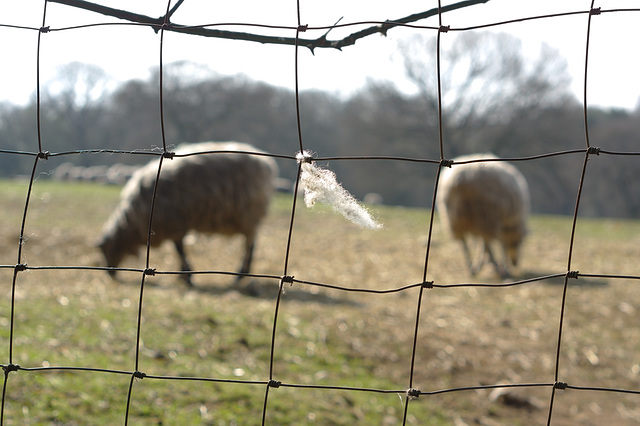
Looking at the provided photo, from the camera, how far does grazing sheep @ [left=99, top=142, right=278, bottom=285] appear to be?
6562mm

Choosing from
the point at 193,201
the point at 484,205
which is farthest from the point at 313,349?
the point at 484,205

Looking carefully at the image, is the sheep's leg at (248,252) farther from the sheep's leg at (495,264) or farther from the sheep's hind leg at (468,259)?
the sheep's leg at (495,264)

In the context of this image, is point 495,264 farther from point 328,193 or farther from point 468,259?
point 328,193

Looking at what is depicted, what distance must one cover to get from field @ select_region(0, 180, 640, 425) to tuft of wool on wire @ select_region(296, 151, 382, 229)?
10cm

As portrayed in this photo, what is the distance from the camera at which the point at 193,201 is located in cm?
660

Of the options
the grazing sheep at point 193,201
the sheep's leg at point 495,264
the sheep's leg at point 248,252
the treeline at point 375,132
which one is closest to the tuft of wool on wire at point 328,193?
the grazing sheep at point 193,201

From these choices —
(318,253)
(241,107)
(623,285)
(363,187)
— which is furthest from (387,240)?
(241,107)

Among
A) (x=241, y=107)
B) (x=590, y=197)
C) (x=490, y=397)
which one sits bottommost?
(x=490, y=397)

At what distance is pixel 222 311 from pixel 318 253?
5.19 metres

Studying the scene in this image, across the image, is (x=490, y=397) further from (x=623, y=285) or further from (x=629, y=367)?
(x=623, y=285)

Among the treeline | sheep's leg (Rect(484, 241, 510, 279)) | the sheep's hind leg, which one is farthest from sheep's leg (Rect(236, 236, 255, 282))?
the treeline

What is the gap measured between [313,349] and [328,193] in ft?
8.12

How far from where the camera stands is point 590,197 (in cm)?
3111

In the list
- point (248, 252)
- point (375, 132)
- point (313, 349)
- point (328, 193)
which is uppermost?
point (375, 132)
